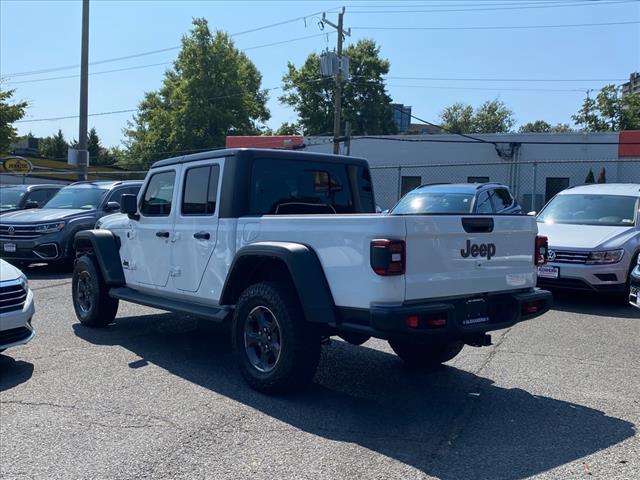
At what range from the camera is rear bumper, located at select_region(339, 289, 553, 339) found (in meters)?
4.34

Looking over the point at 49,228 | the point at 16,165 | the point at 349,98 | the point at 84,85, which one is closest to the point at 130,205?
the point at 49,228

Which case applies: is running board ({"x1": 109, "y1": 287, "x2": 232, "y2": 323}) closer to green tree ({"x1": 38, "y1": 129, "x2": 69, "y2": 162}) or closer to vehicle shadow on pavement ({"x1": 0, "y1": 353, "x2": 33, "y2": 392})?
vehicle shadow on pavement ({"x1": 0, "y1": 353, "x2": 33, "y2": 392})

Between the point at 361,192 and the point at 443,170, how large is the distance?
2261 centimetres

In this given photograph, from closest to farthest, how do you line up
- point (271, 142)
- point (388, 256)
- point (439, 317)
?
point (388, 256), point (439, 317), point (271, 142)

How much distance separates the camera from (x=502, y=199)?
13.6 metres

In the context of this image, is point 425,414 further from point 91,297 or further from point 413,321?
point 91,297

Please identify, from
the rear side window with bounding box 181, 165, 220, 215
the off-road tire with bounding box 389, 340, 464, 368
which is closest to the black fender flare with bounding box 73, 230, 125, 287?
the rear side window with bounding box 181, 165, 220, 215

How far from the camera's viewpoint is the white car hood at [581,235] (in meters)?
9.49

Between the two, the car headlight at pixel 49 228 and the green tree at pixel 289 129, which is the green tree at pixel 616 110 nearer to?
the green tree at pixel 289 129

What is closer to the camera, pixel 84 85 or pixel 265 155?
pixel 265 155

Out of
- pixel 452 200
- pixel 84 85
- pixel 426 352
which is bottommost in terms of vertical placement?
pixel 426 352

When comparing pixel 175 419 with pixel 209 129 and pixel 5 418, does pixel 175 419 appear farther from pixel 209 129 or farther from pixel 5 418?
pixel 209 129

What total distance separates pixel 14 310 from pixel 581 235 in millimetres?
7759

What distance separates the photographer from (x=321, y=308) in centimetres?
475
